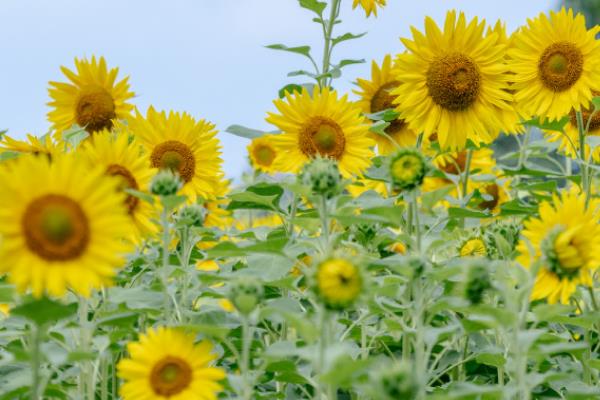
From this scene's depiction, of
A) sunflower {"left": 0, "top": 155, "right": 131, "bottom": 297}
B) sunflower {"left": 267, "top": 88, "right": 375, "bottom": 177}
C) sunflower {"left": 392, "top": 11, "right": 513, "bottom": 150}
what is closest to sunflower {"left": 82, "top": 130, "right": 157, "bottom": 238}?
sunflower {"left": 0, "top": 155, "right": 131, "bottom": 297}

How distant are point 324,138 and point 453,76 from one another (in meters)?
0.49

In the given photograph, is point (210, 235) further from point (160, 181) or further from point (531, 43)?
point (531, 43)

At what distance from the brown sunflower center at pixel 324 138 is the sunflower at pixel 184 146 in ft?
1.05

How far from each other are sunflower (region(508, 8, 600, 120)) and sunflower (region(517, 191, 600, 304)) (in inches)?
45.5

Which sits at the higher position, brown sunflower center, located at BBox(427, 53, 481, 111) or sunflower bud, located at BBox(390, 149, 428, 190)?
brown sunflower center, located at BBox(427, 53, 481, 111)

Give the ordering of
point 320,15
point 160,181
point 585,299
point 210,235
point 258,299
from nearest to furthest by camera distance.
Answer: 1. point 258,299
2. point 160,181
3. point 585,299
4. point 210,235
5. point 320,15

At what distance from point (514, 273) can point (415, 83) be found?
4.35 feet

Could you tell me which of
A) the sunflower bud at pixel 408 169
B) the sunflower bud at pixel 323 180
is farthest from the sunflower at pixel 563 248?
the sunflower bud at pixel 323 180

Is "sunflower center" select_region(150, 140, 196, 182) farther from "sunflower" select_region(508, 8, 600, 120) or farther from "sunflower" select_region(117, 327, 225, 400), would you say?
"sunflower" select_region(508, 8, 600, 120)

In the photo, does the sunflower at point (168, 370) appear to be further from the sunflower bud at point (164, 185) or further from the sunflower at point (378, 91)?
the sunflower at point (378, 91)

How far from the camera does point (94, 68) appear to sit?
11.1 feet

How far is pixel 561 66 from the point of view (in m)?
3.12

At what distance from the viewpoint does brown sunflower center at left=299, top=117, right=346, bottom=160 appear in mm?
2838

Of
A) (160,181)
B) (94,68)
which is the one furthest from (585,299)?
(94,68)
